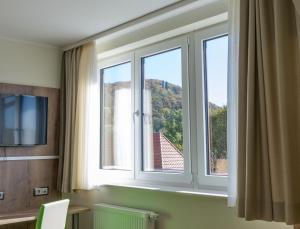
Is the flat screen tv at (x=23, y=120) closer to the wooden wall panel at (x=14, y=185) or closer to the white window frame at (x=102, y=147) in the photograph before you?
the wooden wall panel at (x=14, y=185)

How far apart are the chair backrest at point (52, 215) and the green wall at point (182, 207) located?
0.73 metres

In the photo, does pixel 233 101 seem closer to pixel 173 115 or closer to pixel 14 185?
pixel 173 115

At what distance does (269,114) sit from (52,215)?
5.92ft

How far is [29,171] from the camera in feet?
12.6

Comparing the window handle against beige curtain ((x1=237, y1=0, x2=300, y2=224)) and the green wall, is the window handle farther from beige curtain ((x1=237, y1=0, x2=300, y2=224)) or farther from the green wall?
beige curtain ((x1=237, y1=0, x2=300, y2=224))

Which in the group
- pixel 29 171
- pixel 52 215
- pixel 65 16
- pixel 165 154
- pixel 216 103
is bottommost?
pixel 52 215

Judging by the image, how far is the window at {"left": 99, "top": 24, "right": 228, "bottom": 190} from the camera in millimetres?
2889

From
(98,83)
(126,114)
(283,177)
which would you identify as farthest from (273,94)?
(98,83)

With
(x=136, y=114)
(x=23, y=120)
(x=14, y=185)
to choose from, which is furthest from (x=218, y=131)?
(x=14, y=185)

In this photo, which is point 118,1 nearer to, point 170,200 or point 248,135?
point 248,135

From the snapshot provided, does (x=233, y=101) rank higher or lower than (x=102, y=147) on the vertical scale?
higher

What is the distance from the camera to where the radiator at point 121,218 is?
9.78 ft

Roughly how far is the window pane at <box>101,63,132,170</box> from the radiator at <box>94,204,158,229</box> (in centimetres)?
53

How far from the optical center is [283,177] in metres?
2.00
